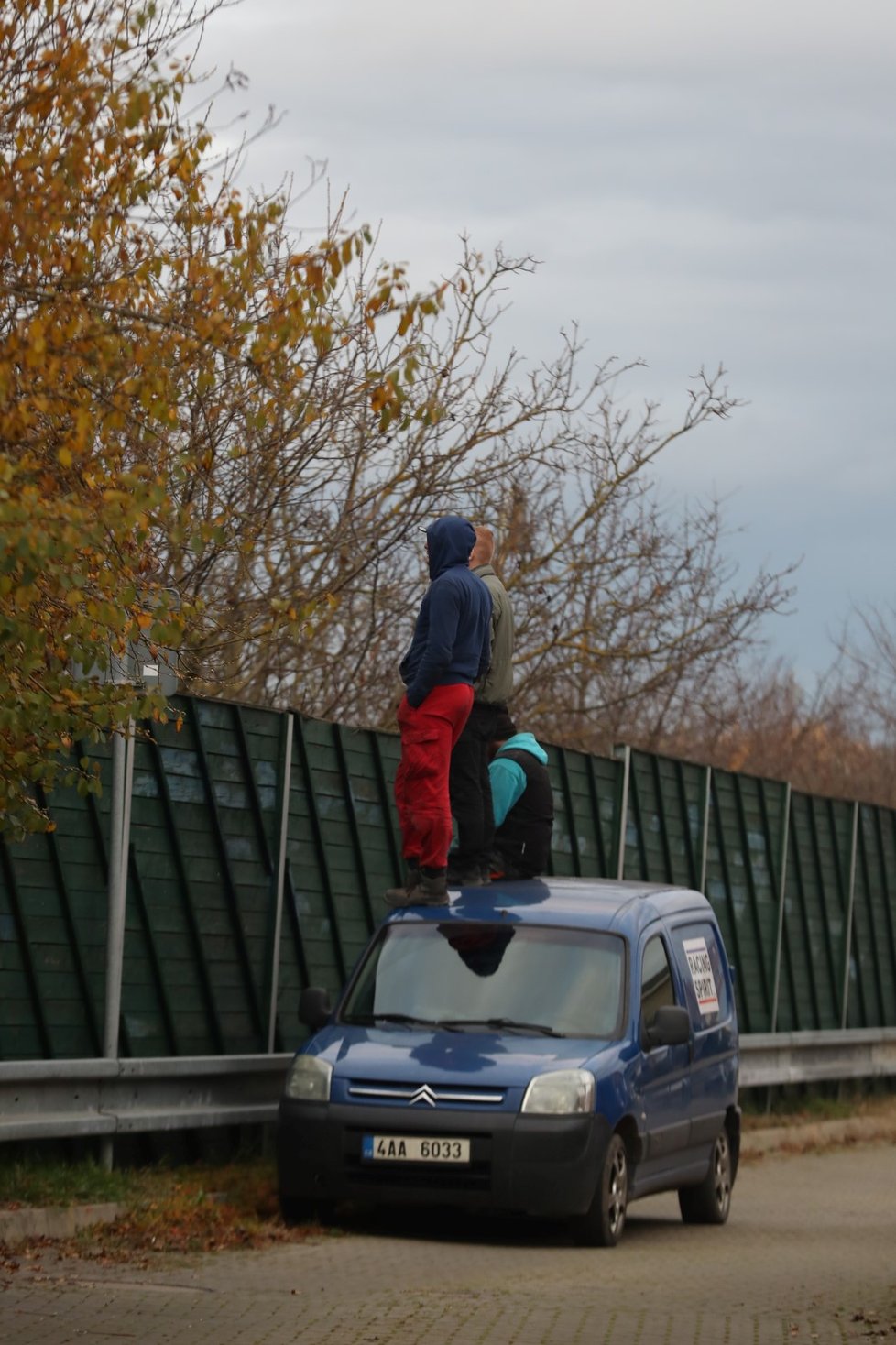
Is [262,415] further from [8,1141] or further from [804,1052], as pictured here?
[804,1052]

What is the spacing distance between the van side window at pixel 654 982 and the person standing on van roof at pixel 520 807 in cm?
131

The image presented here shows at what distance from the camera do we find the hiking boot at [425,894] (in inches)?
534

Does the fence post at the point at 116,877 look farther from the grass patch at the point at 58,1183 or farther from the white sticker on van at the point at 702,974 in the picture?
the white sticker on van at the point at 702,974

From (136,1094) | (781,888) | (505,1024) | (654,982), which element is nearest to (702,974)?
(654,982)

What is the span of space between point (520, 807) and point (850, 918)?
34.5 ft

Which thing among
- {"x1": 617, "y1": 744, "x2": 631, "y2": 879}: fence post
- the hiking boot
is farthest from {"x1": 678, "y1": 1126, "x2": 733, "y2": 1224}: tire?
{"x1": 617, "y1": 744, "x2": 631, "y2": 879}: fence post

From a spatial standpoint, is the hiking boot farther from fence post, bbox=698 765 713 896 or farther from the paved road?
fence post, bbox=698 765 713 896

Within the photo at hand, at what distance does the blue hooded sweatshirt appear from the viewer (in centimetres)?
1326

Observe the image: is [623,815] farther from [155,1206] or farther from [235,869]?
[155,1206]

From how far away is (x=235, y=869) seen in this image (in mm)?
14250

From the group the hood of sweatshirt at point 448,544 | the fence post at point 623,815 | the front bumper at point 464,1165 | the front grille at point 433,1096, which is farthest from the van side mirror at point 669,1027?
the fence post at point 623,815

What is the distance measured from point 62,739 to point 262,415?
1.50 m

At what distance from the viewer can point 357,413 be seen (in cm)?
1703

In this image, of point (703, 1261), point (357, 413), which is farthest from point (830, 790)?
point (703, 1261)
